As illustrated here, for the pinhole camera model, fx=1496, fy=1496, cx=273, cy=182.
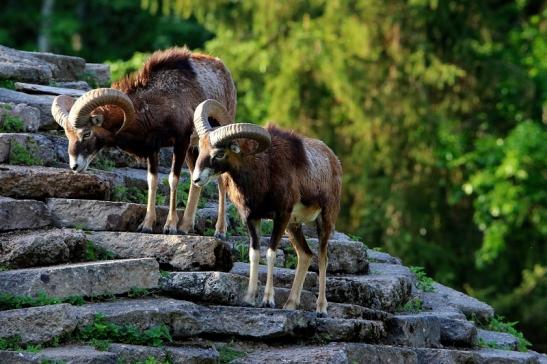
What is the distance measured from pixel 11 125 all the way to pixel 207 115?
340 centimetres

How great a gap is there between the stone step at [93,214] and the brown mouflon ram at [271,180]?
56.1 inches

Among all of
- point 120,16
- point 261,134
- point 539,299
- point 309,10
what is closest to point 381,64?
point 309,10

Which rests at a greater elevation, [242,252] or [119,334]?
[242,252]

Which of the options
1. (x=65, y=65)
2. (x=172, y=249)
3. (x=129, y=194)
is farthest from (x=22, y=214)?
(x=65, y=65)

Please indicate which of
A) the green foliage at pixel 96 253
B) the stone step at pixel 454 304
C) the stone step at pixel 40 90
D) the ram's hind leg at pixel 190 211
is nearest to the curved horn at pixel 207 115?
the ram's hind leg at pixel 190 211

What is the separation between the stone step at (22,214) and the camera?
1554 centimetres

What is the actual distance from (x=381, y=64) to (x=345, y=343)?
1570cm

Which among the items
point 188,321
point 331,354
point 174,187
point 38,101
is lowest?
point 331,354

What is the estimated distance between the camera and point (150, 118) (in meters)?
16.3

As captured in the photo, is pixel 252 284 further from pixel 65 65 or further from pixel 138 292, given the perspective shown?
pixel 65 65

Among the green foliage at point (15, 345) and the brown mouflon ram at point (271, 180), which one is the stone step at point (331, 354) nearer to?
the brown mouflon ram at point (271, 180)

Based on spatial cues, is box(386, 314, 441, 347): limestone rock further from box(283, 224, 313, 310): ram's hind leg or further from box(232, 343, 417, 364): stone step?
box(283, 224, 313, 310): ram's hind leg

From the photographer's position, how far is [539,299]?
29734 millimetres

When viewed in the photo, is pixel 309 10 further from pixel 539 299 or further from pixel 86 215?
pixel 86 215
